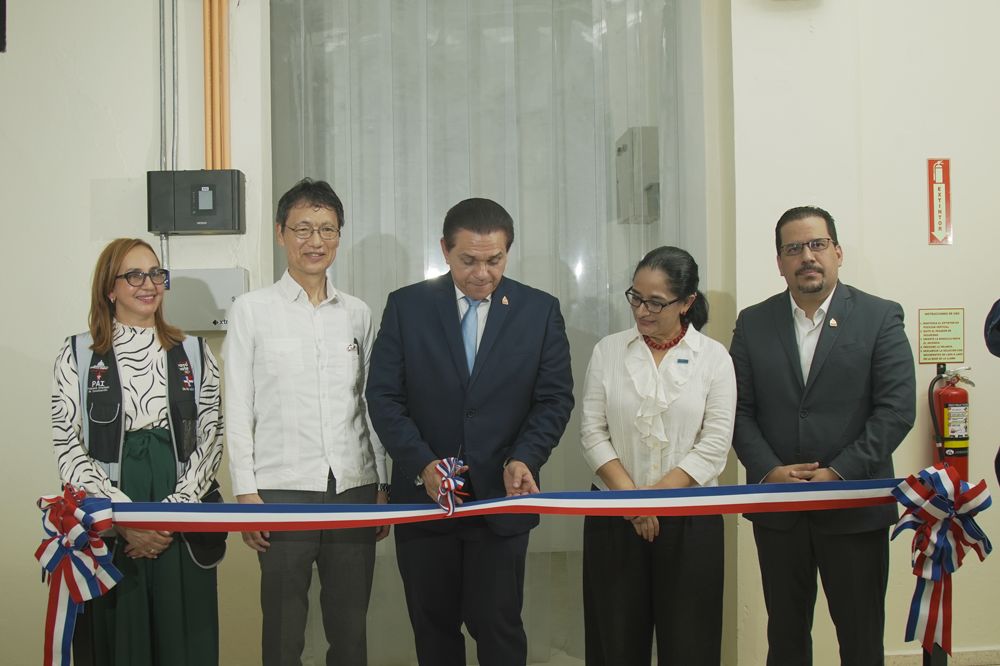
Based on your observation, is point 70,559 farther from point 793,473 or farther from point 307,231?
point 793,473

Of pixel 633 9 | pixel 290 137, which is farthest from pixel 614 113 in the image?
pixel 290 137

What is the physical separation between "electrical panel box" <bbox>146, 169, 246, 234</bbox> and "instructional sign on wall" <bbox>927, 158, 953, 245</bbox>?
9.84 ft

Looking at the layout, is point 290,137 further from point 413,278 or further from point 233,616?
point 233,616

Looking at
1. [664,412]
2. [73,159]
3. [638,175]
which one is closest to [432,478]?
[664,412]

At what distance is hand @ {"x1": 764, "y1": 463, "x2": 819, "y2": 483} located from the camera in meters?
2.33

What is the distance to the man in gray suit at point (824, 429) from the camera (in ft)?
7.64

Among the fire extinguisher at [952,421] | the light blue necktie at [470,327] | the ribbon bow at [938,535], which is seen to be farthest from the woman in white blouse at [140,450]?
the fire extinguisher at [952,421]

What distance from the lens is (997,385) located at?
11.0ft

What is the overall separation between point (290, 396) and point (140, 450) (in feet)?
1.58

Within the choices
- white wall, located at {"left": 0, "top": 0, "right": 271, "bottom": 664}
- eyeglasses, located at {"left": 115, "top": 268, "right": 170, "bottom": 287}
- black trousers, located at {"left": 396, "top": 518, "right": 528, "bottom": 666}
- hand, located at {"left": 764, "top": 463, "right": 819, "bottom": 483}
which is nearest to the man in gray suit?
hand, located at {"left": 764, "top": 463, "right": 819, "bottom": 483}

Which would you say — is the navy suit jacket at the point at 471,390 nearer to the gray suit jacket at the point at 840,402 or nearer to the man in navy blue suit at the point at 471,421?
the man in navy blue suit at the point at 471,421

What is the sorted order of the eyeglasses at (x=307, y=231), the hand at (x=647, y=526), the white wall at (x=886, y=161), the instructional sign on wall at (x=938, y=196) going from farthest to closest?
the instructional sign on wall at (x=938, y=196)
the white wall at (x=886, y=161)
the eyeglasses at (x=307, y=231)
the hand at (x=647, y=526)

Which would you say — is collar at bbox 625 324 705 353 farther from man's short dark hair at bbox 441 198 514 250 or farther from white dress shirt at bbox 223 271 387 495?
white dress shirt at bbox 223 271 387 495

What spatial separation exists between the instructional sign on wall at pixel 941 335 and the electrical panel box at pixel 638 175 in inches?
50.7
